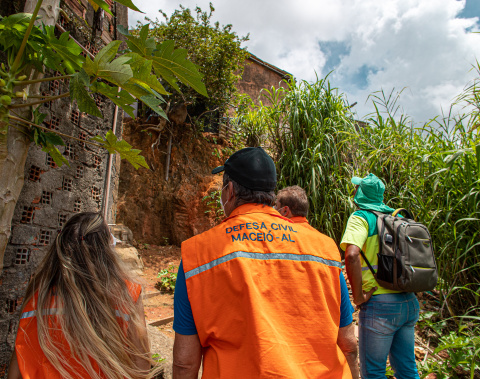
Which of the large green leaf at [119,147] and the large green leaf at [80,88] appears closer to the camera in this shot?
the large green leaf at [80,88]

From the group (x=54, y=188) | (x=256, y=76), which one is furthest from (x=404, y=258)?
(x=256, y=76)

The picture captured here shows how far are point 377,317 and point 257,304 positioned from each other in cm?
151

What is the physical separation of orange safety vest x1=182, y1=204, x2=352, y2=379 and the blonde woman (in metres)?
0.44

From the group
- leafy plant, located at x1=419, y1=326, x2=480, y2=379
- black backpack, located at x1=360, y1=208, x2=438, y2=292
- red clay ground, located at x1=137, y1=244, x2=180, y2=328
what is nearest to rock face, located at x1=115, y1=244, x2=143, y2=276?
red clay ground, located at x1=137, y1=244, x2=180, y2=328

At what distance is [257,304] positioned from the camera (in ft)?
3.38

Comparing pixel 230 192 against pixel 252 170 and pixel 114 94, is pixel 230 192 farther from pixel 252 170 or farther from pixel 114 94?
pixel 114 94

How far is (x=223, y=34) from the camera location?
8.37m

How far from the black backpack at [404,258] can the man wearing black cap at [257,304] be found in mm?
1125

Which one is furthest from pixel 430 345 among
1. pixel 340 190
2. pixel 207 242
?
pixel 207 242

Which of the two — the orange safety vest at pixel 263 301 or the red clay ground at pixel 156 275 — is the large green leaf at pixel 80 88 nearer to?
the orange safety vest at pixel 263 301

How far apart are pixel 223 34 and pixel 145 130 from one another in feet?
10.9

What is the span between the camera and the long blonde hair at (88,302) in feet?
4.09

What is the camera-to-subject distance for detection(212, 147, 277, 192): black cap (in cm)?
130

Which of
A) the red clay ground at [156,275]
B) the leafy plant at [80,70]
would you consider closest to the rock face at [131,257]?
the red clay ground at [156,275]
